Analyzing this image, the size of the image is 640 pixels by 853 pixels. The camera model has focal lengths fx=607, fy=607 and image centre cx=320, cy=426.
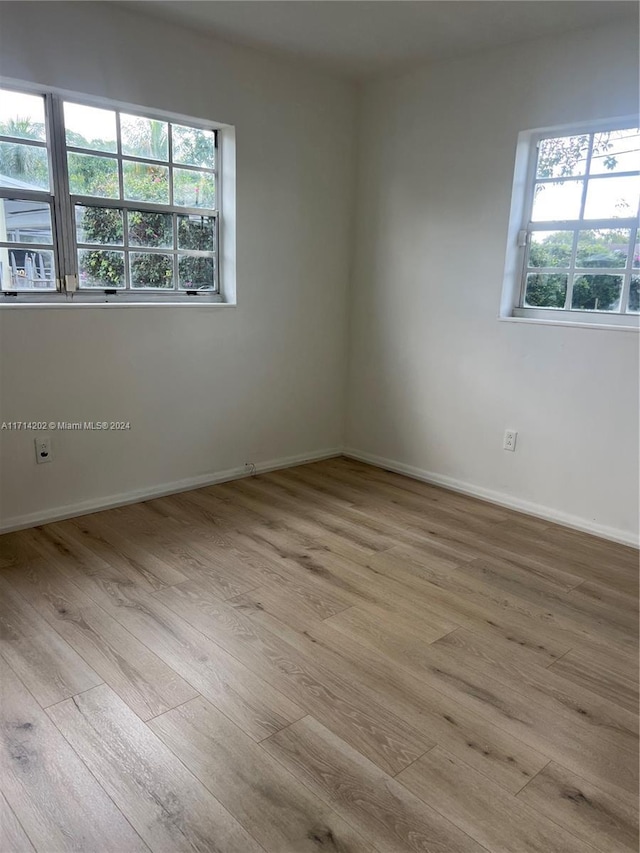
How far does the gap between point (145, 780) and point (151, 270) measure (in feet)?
8.32

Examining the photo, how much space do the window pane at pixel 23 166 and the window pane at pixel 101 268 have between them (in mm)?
354

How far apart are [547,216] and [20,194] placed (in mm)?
2639

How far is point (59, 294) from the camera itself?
9.84 ft

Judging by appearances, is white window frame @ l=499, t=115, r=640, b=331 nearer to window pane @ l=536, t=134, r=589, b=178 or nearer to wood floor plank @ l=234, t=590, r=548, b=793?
window pane @ l=536, t=134, r=589, b=178

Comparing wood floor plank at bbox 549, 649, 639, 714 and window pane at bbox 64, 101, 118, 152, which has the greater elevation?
window pane at bbox 64, 101, 118, 152

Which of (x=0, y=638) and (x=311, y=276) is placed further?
(x=311, y=276)

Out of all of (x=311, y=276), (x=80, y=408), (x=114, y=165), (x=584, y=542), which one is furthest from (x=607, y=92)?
(x=80, y=408)

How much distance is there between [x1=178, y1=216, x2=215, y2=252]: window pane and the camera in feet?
11.2

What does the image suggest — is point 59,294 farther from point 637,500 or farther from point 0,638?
point 637,500

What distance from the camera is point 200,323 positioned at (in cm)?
348

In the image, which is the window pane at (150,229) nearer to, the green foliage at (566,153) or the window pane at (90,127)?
the window pane at (90,127)

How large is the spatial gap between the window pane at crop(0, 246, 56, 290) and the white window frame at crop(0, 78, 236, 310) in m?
0.03

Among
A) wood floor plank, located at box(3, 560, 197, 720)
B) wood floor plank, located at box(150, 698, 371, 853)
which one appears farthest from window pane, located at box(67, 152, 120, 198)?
wood floor plank, located at box(150, 698, 371, 853)

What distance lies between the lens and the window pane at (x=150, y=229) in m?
3.20
